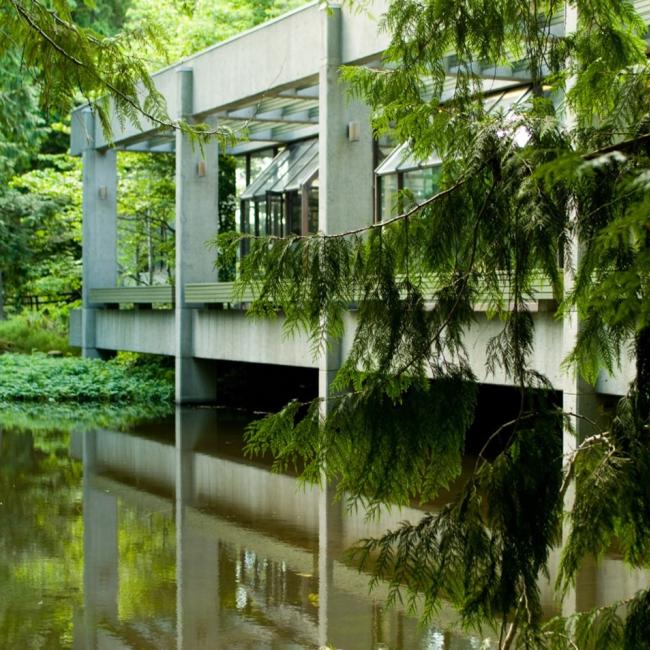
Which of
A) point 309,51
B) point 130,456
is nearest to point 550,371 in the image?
point 130,456

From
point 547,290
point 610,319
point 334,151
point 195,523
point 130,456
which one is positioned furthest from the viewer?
point 334,151

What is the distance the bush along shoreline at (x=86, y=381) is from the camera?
24594 mm

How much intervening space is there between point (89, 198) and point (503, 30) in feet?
80.3

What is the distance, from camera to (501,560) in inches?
137

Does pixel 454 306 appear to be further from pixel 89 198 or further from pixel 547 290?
pixel 89 198

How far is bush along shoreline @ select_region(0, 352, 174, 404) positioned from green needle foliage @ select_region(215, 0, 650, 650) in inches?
802

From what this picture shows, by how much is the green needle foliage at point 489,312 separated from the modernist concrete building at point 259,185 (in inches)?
270

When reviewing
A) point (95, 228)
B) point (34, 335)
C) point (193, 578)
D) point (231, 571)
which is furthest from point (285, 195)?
point (193, 578)

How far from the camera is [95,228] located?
91.3 ft

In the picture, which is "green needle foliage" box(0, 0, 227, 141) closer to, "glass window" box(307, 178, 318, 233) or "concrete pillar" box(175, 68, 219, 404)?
"concrete pillar" box(175, 68, 219, 404)

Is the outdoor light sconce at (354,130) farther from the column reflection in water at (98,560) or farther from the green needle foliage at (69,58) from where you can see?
the green needle foliage at (69,58)

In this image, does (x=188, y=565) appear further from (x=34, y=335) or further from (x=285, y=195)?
(x=34, y=335)

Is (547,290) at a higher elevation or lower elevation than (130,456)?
higher

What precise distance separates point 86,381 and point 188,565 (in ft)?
54.1
